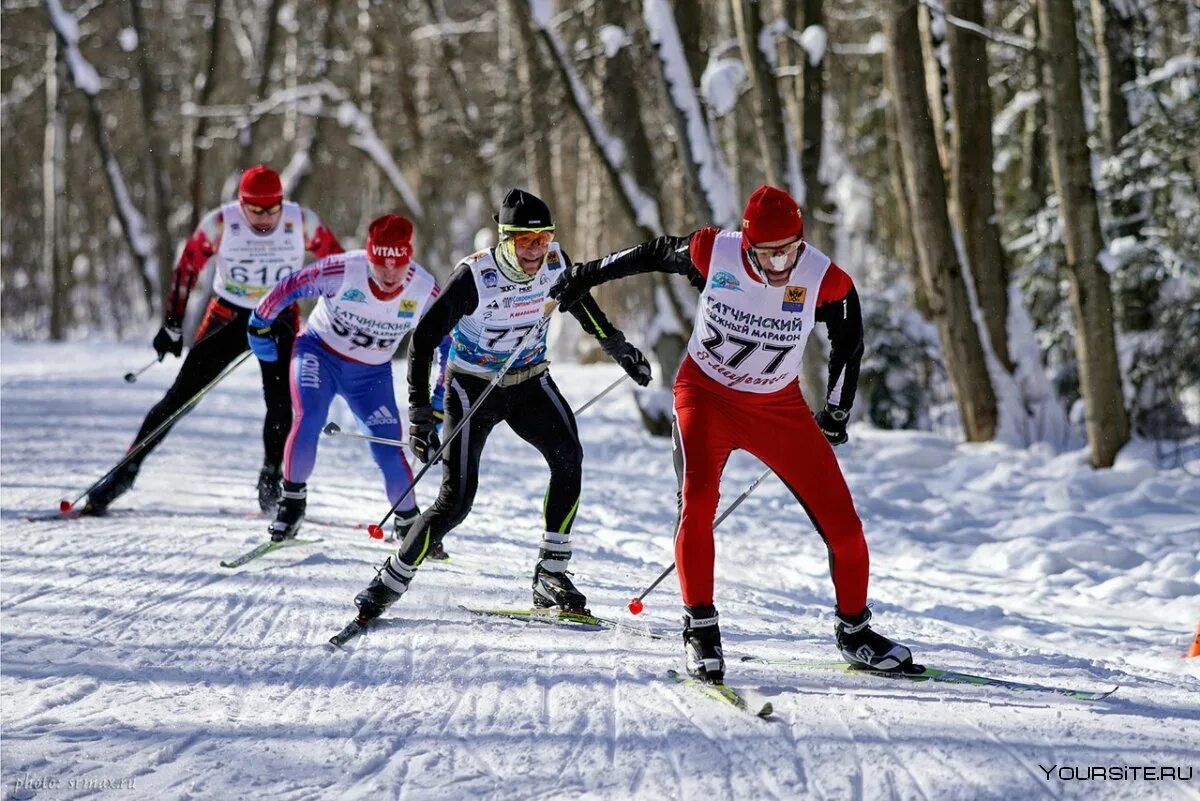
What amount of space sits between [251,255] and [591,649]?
4.41 meters

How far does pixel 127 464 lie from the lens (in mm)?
8211

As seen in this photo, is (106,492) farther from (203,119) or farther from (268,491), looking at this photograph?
(203,119)

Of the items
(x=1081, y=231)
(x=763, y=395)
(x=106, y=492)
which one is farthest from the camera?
(x=1081, y=231)

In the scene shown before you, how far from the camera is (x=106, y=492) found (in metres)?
8.14

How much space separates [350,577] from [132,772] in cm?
273

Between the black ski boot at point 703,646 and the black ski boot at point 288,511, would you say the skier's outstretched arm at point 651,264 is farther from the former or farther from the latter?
the black ski boot at point 288,511

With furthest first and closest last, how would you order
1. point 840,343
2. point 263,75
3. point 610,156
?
1. point 263,75
2. point 610,156
3. point 840,343

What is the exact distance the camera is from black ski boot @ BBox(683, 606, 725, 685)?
4.64m

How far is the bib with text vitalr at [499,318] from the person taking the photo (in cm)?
558

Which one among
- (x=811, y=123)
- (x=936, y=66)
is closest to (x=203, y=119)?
(x=811, y=123)

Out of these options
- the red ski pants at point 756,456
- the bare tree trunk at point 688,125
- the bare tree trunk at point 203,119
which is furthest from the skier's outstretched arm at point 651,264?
the bare tree trunk at point 203,119

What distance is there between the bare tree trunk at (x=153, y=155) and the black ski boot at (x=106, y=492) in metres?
16.7

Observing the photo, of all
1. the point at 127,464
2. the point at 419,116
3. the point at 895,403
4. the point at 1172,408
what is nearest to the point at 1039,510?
the point at 1172,408

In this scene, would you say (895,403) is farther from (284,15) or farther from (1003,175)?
(284,15)
